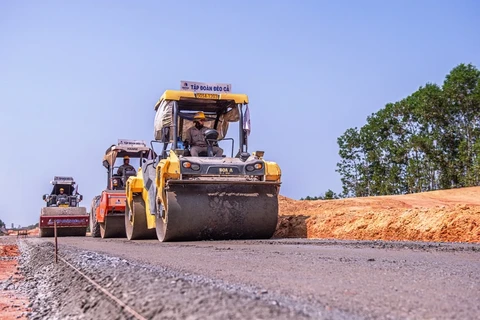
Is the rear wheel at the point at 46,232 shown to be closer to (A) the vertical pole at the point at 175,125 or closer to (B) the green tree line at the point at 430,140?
(A) the vertical pole at the point at 175,125

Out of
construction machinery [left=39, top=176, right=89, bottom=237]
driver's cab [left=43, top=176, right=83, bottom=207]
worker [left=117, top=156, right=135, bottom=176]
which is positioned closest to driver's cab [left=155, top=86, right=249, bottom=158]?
worker [left=117, top=156, right=135, bottom=176]

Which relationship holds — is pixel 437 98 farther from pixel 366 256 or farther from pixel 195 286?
pixel 195 286

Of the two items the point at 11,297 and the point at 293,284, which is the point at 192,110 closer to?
the point at 11,297

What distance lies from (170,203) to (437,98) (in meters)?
31.8

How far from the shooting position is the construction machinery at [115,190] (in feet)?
53.2

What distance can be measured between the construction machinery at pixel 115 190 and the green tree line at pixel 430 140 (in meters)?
22.8

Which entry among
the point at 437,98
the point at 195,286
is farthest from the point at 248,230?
the point at 437,98

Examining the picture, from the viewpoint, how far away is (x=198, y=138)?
1156cm

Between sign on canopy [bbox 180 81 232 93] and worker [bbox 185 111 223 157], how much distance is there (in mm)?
533

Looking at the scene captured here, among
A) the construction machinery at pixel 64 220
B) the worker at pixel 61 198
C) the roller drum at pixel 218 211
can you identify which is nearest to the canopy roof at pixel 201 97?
the roller drum at pixel 218 211

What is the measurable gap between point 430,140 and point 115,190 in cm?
2589

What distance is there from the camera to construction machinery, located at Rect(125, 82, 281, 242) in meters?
10.0

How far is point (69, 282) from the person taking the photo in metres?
6.25

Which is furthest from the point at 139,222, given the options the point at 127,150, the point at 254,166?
the point at 127,150
